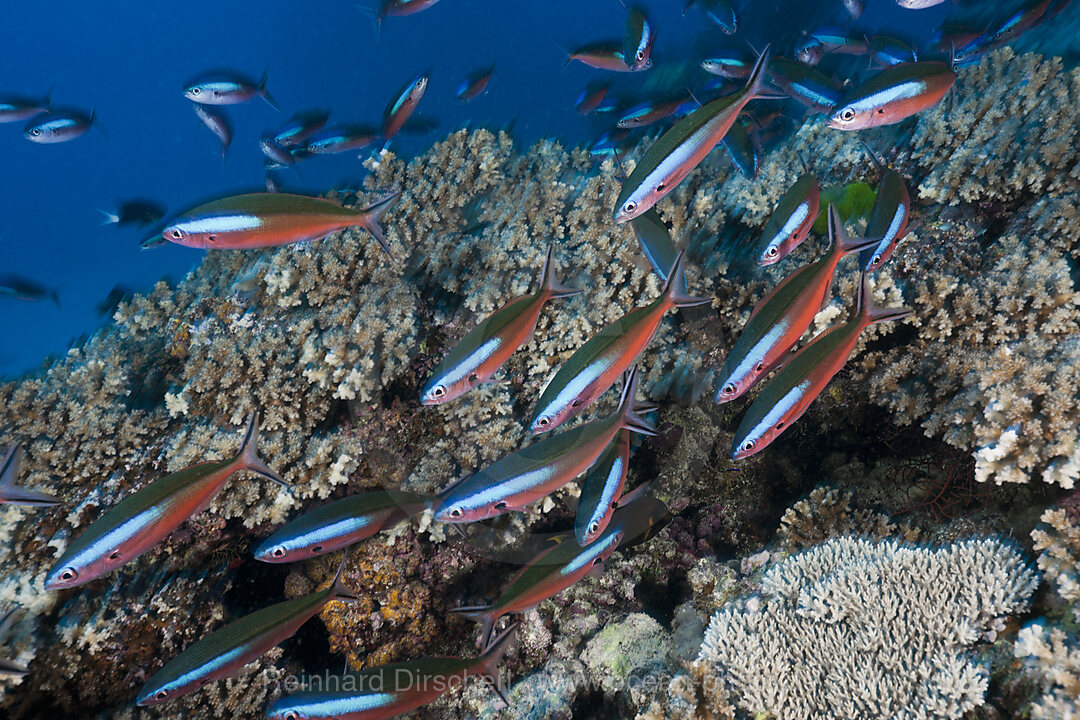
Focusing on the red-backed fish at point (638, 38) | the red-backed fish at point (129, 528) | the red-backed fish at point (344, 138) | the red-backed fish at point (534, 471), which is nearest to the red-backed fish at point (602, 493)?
the red-backed fish at point (534, 471)

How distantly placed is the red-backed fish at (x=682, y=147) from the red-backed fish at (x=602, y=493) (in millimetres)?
1220

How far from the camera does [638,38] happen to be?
4.03 metres

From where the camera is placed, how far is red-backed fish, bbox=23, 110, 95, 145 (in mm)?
5594

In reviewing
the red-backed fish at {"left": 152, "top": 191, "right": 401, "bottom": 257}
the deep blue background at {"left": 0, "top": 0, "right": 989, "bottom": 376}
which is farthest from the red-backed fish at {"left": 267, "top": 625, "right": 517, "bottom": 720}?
the deep blue background at {"left": 0, "top": 0, "right": 989, "bottom": 376}

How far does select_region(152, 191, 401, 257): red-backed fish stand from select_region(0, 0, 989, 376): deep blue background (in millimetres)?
53905

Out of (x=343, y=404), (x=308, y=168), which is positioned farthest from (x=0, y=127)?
(x=343, y=404)

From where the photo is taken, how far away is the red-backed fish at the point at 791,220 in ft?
8.29

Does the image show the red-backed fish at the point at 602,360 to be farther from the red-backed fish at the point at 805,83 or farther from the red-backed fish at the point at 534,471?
the red-backed fish at the point at 805,83

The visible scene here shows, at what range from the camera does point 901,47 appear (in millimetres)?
4664

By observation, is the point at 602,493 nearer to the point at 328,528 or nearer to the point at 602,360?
the point at 602,360

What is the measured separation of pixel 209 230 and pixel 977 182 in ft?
17.0

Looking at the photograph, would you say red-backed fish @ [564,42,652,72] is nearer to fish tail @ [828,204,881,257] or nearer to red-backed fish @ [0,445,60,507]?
fish tail @ [828,204,881,257]

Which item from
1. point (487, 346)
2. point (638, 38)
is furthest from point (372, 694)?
point (638, 38)

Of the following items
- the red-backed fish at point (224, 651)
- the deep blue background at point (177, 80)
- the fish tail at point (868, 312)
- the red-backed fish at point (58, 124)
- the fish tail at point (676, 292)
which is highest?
the deep blue background at point (177, 80)
